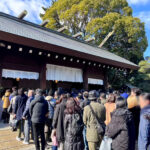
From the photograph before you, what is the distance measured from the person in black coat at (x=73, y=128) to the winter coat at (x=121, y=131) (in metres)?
0.69

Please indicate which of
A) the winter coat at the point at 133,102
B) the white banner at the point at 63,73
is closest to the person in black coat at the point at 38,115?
the winter coat at the point at 133,102

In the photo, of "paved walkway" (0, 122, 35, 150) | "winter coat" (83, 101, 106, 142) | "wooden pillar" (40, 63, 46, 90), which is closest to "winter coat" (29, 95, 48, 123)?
"paved walkway" (0, 122, 35, 150)

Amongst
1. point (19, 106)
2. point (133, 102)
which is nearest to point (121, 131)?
point (133, 102)

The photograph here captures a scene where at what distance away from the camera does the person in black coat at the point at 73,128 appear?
3029mm

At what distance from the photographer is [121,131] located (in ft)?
8.39

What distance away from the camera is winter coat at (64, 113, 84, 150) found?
302 centimetres

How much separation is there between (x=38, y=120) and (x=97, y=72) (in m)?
8.25

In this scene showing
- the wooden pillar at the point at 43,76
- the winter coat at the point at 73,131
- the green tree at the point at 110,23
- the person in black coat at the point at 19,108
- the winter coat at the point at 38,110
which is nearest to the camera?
the winter coat at the point at 73,131

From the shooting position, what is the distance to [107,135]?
106 inches

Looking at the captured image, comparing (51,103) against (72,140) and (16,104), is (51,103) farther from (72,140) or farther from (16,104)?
(72,140)

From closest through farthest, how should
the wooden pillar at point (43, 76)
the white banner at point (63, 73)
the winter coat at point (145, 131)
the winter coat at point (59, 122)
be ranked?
the winter coat at point (145, 131), the winter coat at point (59, 122), the wooden pillar at point (43, 76), the white banner at point (63, 73)

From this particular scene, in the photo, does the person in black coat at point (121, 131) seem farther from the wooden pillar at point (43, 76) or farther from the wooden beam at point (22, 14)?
the wooden beam at point (22, 14)

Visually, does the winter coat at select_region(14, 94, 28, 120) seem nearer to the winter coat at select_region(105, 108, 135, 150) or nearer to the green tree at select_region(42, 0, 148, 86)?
the winter coat at select_region(105, 108, 135, 150)

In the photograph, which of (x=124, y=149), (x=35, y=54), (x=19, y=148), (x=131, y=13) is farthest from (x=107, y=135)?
(x=131, y=13)
